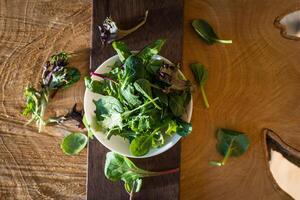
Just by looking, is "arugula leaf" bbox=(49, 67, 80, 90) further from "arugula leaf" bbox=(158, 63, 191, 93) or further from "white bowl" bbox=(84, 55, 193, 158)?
"arugula leaf" bbox=(158, 63, 191, 93)

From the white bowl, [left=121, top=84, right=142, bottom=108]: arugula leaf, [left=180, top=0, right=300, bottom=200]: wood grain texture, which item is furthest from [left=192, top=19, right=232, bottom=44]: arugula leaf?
[left=121, top=84, right=142, bottom=108]: arugula leaf

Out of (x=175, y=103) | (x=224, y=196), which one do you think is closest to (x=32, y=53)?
(x=175, y=103)

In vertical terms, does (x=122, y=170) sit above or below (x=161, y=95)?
below

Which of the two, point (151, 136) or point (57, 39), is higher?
point (57, 39)

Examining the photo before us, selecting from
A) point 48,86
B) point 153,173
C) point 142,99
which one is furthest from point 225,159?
point 48,86

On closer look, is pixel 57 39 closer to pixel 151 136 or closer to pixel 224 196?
pixel 151 136

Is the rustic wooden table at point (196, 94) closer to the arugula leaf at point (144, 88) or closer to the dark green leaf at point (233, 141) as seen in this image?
the dark green leaf at point (233, 141)

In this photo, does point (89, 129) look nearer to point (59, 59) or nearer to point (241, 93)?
point (59, 59)
